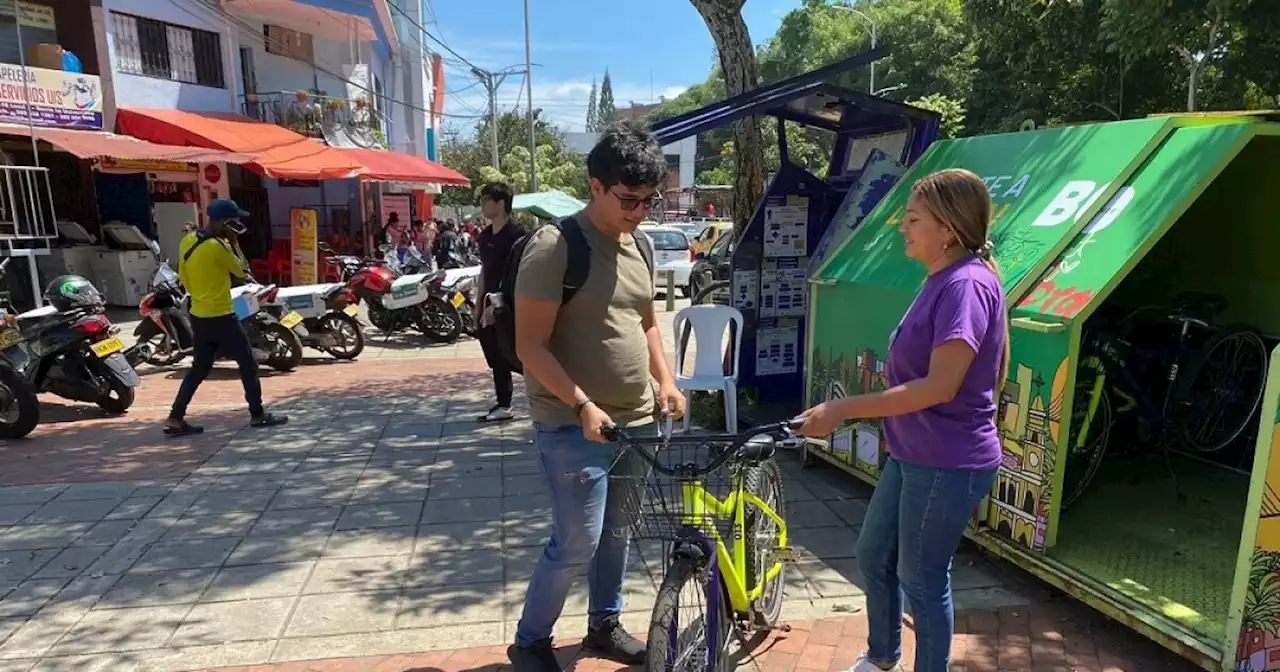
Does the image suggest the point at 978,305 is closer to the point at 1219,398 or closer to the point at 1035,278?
the point at 1035,278

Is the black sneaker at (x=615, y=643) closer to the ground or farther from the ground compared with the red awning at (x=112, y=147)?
closer to the ground

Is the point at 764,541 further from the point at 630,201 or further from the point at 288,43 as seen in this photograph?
the point at 288,43

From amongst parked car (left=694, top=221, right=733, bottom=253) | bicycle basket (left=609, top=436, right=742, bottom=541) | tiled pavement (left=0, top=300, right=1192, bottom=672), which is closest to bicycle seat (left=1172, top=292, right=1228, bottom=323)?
tiled pavement (left=0, top=300, right=1192, bottom=672)

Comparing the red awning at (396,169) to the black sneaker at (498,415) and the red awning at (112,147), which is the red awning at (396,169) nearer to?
the red awning at (112,147)

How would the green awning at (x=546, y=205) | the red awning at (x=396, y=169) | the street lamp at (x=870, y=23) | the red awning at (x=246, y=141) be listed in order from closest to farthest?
the green awning at (x=546, y=205) < the red awning at (x=246, y=141) < the red awning at (x=396, y=169) < the street lamp at (x=870, y=23)

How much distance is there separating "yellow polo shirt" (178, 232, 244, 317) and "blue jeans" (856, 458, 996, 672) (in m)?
4.92

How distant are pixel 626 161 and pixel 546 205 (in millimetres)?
8899

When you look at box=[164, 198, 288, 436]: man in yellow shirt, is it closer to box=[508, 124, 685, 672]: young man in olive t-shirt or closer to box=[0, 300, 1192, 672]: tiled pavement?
box=[0, 300, 1192, 672]: tiled pavement

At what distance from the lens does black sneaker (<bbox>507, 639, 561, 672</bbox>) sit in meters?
2.71

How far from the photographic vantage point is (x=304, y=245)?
14.4 meters

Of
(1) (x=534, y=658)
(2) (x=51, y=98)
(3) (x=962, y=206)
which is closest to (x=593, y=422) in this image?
(1) (x=534, y=658)

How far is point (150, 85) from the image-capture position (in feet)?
45.2

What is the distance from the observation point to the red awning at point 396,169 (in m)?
15.5

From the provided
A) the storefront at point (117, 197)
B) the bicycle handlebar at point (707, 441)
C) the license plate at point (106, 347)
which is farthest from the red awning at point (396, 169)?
the bicycle handlebar at point (707, 441)
